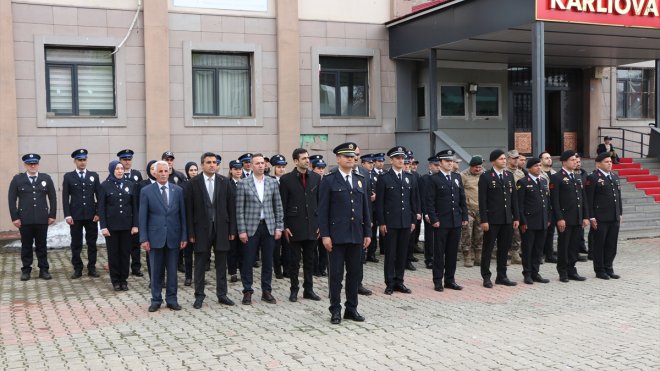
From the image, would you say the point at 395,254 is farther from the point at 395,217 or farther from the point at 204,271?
the point at 204,271

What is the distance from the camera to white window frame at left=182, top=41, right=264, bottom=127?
635 inches

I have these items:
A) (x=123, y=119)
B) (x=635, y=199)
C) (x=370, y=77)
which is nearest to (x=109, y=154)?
(x=123, y=119)

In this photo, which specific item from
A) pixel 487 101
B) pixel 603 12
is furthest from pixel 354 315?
pixel 487 101

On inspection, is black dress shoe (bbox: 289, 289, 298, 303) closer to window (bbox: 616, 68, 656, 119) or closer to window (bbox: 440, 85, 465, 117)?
window (bbox: 440, 85, 465, 117)

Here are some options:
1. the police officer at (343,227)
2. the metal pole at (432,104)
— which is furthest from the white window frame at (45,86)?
the police officer at (343,227)

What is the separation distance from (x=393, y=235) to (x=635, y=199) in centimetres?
996

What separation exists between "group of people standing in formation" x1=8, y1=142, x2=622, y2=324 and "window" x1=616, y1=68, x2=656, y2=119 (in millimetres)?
11676

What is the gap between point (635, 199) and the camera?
1702cm

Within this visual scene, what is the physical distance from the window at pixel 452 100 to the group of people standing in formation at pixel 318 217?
6.84 meters

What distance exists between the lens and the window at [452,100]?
1902 centimetres

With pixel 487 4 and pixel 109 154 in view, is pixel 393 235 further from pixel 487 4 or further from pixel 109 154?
pixel 109 154

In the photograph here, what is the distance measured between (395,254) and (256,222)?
2.13 metres

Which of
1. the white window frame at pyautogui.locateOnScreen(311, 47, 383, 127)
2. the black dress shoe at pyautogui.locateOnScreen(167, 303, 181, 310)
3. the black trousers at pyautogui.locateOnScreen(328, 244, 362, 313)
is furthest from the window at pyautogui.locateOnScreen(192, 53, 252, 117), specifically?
the black trousers at pyautogui.locateOnScreen(328, 244, 362, 313)

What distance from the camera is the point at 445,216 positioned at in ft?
32.8
